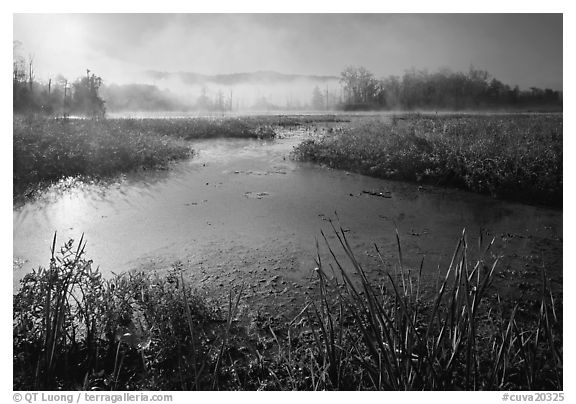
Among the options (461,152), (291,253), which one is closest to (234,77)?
(291,253)

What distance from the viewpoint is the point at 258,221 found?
11.8 feet

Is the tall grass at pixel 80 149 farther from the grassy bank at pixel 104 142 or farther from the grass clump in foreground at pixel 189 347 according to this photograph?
the grass clump in foreground at pixel 189 347

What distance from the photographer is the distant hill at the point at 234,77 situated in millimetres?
3451

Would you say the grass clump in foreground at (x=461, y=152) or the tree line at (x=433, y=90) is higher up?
the tree line at (x=433, y=90)

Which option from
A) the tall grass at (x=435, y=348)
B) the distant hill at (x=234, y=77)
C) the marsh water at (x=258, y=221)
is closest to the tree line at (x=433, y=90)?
the distant hill at (x=234, y=77)

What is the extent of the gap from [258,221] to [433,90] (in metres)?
2.10

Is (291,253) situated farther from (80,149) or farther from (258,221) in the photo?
(80,149)

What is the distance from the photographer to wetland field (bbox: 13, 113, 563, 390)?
6.70 ft

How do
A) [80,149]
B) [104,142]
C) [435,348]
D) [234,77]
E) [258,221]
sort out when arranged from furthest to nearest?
[104,142]
[80,149]
[258,221]
[234,77]
[435,348]

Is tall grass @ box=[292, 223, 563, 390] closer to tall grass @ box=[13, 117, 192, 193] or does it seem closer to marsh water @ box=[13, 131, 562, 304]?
marsh water @ box=[13, 131, 562, 304]

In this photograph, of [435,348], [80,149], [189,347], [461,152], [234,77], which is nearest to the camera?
[435,348]

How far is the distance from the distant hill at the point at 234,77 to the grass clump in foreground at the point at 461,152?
96 cm
